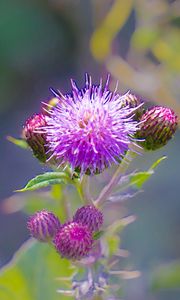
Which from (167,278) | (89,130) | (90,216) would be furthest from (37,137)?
(167,278)

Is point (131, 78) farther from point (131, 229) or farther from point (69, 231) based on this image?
point (69, 231)

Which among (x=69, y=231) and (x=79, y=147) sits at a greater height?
(x=79, y=147)

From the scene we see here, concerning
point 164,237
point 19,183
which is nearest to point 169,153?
→ point 164,237

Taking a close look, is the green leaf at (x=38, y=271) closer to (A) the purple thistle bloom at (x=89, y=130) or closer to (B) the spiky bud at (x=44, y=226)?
(B) the spiky bud at (x=44, y=226)

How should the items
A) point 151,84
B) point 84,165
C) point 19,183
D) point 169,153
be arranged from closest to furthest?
1. point 84,165
2. point 151,84
3. point 169,153
4. point 19,183

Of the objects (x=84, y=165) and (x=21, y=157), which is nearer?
(x=84, y=165)

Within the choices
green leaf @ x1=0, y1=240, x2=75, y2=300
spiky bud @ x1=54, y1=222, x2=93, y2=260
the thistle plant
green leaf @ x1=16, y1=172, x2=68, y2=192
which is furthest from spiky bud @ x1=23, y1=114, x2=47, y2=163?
green leaf @ x1=0, y1=240, x2=75, y2=300

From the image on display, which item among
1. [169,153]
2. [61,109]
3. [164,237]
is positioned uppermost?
[61,109]

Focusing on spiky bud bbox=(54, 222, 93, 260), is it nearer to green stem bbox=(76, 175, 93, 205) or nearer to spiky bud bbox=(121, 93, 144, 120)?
green stem bbox=(76, 175, 93, 205)
